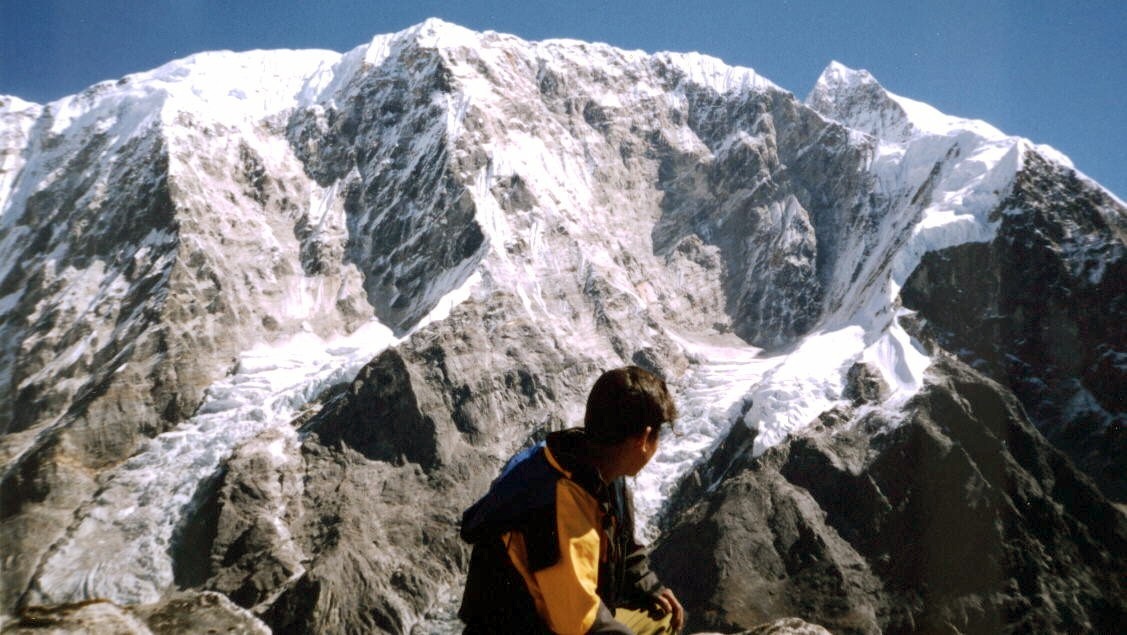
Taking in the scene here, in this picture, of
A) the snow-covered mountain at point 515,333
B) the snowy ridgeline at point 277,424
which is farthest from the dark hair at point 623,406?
the snowy ridgeline at point 277,424

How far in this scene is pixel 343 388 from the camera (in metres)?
85.4

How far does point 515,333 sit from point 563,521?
86842mm

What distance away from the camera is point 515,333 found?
91.4 m

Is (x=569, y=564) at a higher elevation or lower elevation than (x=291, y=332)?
lower

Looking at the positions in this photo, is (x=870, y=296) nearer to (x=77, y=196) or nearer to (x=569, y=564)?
(x=569, y=564)

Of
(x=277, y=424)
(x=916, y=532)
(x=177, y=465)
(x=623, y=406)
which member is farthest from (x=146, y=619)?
(x=277, y=424)

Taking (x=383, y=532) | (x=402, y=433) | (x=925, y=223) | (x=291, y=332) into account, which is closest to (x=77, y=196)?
(x=291, y=332)

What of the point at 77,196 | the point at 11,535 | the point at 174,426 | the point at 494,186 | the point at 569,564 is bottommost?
the point at 569,564

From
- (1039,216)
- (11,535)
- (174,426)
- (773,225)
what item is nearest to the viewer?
(11,535)

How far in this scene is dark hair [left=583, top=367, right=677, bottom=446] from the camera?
5043 millimetres

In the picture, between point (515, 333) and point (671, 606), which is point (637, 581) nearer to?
point (671, 606)

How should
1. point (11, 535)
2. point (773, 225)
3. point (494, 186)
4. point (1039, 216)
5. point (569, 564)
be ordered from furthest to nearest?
point (773, 225) → point (494, 186) → point (1039, 216) → point (11, 535) → point (569, 564)

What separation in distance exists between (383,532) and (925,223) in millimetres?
69576

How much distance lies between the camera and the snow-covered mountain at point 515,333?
6800 cm
